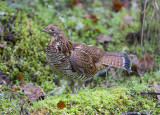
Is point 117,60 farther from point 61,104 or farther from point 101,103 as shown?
point 61,104

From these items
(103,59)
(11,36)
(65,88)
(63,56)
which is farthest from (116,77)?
(11,36)

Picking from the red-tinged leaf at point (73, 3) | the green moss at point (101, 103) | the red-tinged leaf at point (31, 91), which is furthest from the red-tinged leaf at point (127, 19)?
the red-tinged leaf at point (31, 91)

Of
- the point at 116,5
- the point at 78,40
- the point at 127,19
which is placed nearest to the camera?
the point at 78,40

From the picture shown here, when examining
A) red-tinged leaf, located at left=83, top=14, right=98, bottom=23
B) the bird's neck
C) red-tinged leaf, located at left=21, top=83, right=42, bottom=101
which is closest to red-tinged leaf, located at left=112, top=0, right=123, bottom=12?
red-tinged leaf, located at left=83, top=14, right=98, bottom=23

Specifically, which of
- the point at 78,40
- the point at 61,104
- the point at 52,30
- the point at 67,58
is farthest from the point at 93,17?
the point at 61,104

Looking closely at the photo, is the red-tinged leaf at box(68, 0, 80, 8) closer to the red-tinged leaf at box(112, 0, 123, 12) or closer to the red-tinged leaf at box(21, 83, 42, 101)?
the red-tinged leaf at box(112, 0, 123, 12)

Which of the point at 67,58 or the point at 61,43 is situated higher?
the point at 61,43

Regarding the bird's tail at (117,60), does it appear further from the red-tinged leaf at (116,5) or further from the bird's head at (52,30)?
the red-tinged leaf at (116,5)
